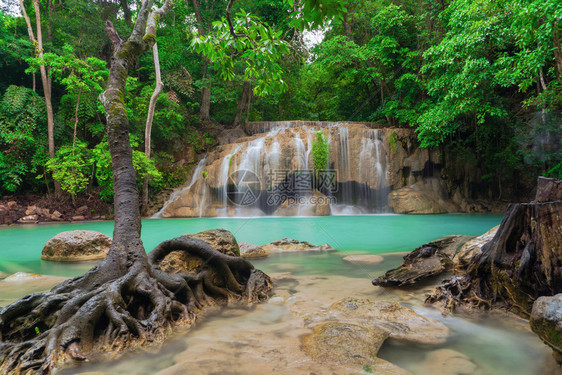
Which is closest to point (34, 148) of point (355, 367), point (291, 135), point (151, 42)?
point (291, 135)

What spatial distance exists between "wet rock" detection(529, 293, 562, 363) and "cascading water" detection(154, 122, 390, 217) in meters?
13.1

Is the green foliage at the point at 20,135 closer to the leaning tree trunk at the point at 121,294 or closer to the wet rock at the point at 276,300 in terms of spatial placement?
the leaning tree trunk at the point at 121,294

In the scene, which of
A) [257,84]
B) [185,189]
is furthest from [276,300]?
[185,189]

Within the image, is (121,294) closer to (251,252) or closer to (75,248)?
(251,252)

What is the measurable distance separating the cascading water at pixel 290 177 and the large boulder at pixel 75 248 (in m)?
8.69

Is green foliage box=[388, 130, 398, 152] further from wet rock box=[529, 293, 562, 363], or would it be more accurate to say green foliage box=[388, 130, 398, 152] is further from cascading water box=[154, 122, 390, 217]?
wet rock box=[529, 293, 562, 363]

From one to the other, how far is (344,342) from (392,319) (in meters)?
0.77

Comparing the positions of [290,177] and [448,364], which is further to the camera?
[290,177]

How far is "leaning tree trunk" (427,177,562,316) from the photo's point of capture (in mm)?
2670

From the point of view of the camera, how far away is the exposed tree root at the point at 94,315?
2145 millimetres

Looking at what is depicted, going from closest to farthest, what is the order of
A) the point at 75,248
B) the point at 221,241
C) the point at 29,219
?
the point at 221,241
the point at 75,248
the point at 29,219

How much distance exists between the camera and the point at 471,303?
3217 mm

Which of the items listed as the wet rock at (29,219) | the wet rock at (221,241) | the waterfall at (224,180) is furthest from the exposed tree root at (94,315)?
the wet rock at (29,219)

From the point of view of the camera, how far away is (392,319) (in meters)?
2.94
